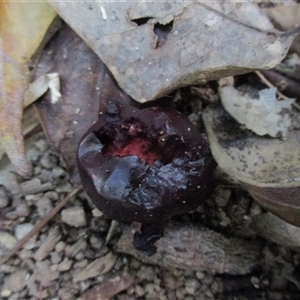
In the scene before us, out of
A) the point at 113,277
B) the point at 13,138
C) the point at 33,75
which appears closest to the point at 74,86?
the point at 33,75

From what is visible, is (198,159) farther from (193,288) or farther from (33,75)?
(33,75)

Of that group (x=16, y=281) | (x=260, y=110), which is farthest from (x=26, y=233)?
(x=260, y=110)

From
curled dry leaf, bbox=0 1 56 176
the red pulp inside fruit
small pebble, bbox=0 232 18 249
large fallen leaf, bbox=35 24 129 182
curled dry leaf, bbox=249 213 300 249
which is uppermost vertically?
curled dry leaf, bbox=0 1 56 176

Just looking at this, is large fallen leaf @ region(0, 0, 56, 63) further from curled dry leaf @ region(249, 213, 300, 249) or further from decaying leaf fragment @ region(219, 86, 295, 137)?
curled dry leaf @ region(249, 213, 300, 249)

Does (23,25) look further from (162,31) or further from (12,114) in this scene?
(162,31)

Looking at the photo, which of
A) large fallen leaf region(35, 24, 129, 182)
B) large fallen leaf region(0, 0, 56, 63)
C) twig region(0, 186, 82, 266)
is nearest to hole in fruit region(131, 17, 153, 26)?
large fallen leaf region(35, 24, 129, 182)

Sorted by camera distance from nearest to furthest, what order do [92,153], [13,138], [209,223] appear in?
[92,153]
[13,138]
[209,223]

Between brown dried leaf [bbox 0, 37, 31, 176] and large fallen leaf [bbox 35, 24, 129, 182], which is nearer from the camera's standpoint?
brown dried leaf [bbox 0, 37, 31, 176]
